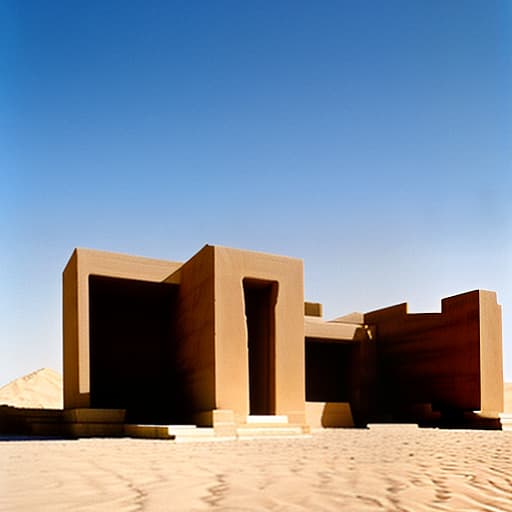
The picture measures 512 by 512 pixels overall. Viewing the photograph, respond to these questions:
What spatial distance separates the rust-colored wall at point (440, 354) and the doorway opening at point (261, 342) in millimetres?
9503

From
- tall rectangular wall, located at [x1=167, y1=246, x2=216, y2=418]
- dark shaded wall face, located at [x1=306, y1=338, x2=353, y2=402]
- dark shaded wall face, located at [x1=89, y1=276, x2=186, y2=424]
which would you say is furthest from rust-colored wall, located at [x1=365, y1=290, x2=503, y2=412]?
tall rectangular wall, located at [x1=167, y1=246, x2=216, y2=418]

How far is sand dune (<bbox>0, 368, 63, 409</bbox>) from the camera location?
44.0 meters

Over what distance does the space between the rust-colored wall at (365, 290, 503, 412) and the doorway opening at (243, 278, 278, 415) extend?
9.50m

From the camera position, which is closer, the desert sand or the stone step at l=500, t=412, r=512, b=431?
the desert sand

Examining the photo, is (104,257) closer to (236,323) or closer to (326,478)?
(236,323)

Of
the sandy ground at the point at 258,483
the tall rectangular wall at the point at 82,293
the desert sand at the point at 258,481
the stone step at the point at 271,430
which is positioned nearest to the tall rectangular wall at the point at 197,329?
the tall rectangular wall at the point at 82,293

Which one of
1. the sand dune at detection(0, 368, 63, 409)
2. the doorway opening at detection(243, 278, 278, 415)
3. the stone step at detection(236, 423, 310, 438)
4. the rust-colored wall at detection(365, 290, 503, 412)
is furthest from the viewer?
the sand dune at detection(0, 368, 63, 409)

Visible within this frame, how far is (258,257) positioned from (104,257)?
4428 millimetres

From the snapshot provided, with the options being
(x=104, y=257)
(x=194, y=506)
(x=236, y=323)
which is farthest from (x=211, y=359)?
(x=194, y=506)

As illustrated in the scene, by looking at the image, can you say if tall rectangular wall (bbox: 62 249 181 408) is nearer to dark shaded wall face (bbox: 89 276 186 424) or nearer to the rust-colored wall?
dark shaded wall face (bbox: 89 276 186 424)

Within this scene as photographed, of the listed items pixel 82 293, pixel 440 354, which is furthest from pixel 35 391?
pixel 82 293

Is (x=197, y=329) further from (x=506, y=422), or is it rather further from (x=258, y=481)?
(x=258, y=481)

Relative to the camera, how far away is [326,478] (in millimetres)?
5508

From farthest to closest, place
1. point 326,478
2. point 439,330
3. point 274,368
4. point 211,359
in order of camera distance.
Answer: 1. point 439,330
2. point 274,368
3. point 211,359
4. point 326,478
